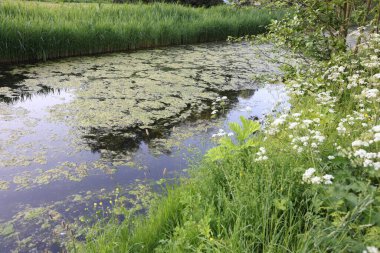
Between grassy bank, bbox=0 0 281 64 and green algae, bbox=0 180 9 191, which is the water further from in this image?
A: grassy bank, bbox=0 0 281 64

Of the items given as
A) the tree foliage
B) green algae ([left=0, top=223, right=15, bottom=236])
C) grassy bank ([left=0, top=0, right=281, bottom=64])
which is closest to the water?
green algae ([left=0, top=223, right=15, bottom=236])

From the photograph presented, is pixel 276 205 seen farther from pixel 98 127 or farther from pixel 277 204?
pixel 98 127

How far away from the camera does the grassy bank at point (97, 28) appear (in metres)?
5.37

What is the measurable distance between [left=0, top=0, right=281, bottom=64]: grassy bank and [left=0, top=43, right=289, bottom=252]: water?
350mm

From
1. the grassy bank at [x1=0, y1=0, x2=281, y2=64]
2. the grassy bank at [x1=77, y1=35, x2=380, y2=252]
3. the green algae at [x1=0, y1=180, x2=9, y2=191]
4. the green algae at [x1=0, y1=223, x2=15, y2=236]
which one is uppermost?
the grassy bank at [x1=0, y1=0, x2=281, y2=64]

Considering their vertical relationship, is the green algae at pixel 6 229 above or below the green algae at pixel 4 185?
below

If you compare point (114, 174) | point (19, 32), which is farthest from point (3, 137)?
point (19, 32)

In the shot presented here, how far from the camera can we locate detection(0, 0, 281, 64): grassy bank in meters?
5.37

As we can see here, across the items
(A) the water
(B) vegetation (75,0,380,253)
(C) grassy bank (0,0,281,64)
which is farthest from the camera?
(C) grassy bank (0,0,281,64)

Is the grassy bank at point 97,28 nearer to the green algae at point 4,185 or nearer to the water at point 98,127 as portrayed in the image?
the water at point 98,127

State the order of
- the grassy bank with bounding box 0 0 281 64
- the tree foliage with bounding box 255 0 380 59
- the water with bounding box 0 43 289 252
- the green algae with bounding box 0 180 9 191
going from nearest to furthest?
1. the water with bounding box 0 43 289 252
2. the green algae with bounding box 0 180 9 191
3. the tree foliage with bounding box 255 0 380 59
4. the grassy bank with bounding box 0 0 281 64

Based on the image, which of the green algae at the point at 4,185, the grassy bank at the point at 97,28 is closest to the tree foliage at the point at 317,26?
the grassy bank at the point at 97,28

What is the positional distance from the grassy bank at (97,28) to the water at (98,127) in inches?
13.8

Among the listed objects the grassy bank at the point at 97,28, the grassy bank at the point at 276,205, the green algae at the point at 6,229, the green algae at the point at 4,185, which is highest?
the grassy bank at the point at 97,28
